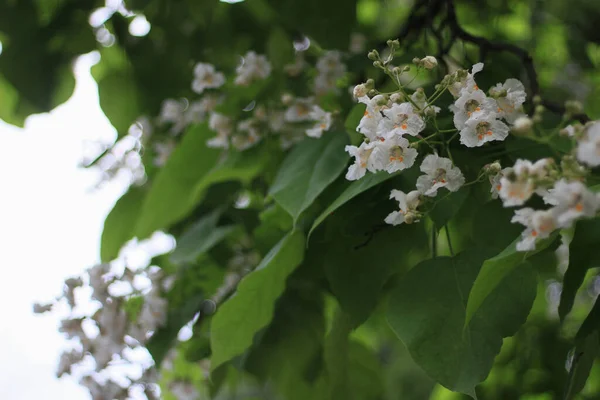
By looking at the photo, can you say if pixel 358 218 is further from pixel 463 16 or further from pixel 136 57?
pixel 463 16

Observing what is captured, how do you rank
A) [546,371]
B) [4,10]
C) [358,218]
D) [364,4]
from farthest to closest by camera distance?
1. [364,4]
2. [546,371]
3. [4,10]
4. [358,218]

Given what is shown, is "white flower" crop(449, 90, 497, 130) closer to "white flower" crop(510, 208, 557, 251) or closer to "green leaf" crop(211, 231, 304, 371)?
"white flower" crop(510, 208, 557, 251)

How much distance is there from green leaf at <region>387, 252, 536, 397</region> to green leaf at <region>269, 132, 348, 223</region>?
0.12 m

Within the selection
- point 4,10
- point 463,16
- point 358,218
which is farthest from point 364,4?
point 358,218

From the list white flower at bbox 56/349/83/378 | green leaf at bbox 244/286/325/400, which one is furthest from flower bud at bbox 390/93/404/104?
white flower at bbox 56/349/83/378

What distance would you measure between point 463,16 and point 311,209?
0.93 meters

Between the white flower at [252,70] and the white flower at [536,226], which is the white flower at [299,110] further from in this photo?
the white flower at [536,226]

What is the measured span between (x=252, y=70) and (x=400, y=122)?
463mm

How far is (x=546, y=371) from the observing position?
1.32m

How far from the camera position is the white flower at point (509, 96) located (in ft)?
1.91

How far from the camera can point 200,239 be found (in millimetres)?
985

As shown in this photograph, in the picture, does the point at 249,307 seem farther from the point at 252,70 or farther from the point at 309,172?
the point at 252,70

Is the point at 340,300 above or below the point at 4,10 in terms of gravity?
below

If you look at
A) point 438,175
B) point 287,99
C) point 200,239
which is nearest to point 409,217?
point 438,175
